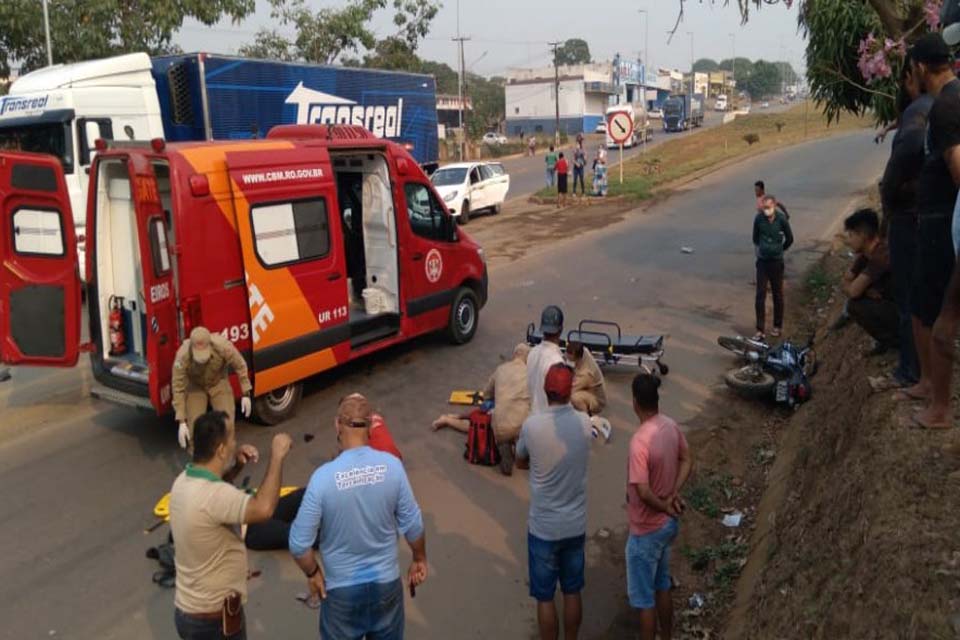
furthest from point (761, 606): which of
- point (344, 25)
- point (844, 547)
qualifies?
point (344, 25)

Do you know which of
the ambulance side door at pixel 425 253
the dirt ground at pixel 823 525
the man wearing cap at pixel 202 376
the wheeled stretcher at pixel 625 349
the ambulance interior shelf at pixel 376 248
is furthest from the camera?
the ambulance side door at pixel 425 253

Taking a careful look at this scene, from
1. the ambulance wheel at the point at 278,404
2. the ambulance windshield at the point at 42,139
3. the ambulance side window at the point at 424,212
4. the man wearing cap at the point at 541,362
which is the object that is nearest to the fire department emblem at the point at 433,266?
the ambulance side window at the point at 424,212

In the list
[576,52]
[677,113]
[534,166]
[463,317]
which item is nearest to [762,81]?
[576,52]

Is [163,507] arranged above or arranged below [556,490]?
below

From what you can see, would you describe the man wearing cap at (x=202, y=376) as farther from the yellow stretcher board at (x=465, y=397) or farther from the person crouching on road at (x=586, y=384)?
the person crouching on road at (x=586, y=384)

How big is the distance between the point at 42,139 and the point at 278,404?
8387mm

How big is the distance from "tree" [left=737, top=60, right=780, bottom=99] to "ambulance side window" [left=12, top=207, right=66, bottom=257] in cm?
17926

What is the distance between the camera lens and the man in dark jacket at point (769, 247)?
10180 mm

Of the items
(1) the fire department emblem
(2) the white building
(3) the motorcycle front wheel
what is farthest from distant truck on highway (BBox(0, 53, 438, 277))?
(2) the white building

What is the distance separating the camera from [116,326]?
7.49 m

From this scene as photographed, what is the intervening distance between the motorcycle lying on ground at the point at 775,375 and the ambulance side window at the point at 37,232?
6.79 m

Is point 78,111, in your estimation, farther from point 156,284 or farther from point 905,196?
point 905,196

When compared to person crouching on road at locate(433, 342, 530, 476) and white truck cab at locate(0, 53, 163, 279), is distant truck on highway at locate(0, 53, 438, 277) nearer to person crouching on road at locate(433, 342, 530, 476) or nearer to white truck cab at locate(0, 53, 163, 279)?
white truck cab at locate(0, 53, 163, 279)

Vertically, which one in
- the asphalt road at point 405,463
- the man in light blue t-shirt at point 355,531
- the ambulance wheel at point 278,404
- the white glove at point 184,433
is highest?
the man in light blue t-shirt at point 355,531
